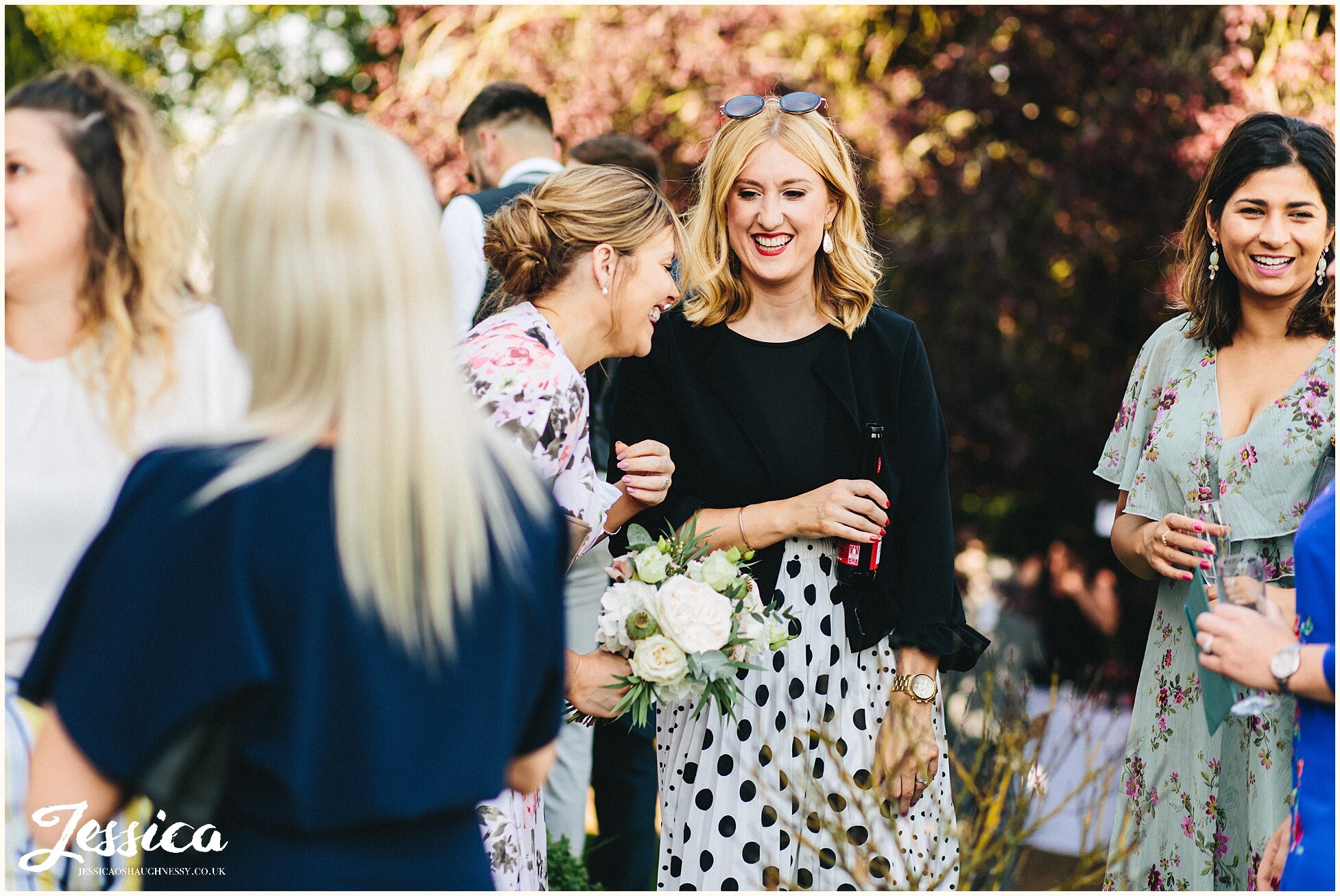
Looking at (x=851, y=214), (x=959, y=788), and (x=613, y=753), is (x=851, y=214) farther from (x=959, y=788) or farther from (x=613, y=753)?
(x=959, y=788)

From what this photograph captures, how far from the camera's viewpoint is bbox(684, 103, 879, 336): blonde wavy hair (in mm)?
2934

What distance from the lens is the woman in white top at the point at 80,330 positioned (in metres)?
2.15

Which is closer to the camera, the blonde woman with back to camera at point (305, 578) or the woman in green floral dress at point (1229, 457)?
the blonde woman with back to camera at point (305, 578)

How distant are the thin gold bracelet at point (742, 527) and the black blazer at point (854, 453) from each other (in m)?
0.05

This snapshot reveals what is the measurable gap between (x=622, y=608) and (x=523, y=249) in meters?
0.80

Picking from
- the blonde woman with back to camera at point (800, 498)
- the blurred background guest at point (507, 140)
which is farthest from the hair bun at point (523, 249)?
the blurred background guest at point (507, 140)

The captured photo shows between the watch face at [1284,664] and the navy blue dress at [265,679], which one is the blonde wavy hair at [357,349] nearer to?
the navy blue dress at [265,679]

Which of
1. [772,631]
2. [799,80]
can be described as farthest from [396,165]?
[799,80]

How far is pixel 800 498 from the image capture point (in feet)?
9.11

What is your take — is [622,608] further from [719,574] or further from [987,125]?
[987,125]

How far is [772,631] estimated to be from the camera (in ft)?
8.38

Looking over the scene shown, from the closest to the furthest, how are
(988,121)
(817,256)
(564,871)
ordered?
1. (817,256)
2. (564,871)
3. (988,121)

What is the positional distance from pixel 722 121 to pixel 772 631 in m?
1.33

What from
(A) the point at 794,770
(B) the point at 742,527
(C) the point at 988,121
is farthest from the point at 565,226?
(C) the point at 988,121
